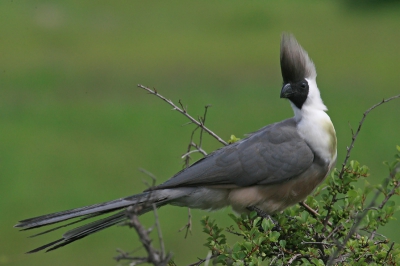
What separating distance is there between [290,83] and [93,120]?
10872 millimetres

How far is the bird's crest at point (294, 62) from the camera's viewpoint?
17.3ft

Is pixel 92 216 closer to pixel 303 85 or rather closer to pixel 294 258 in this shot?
pixel 294 258

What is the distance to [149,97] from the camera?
57.3 feet

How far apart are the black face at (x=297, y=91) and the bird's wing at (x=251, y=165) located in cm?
32

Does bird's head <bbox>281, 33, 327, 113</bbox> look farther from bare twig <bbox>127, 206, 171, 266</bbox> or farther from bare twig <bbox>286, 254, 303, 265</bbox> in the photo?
bare twig <bbox>127, 206, 171, 266</bbox>

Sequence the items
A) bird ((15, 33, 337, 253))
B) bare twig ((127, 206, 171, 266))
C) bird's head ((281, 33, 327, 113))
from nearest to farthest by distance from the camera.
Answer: bare twig ((127, 206, 171, 266)) → bird ((15, 33, 337, 253)) → bird's head ((281, 33, 327, 113))

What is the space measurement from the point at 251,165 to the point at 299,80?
0.71 meters

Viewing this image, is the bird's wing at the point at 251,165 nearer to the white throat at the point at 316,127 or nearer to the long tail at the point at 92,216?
the white throat at the point at 316,127

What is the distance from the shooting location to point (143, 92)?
57.3ft

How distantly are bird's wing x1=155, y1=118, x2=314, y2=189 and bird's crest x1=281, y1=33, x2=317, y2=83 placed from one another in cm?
47

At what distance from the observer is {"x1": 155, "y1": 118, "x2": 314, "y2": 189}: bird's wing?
5215 mm

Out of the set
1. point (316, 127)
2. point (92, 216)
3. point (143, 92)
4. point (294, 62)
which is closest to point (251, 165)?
point (316, 127)

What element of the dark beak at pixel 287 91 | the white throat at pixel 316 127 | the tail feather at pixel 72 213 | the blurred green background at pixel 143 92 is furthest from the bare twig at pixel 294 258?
the blurred green background at pixel 143 92

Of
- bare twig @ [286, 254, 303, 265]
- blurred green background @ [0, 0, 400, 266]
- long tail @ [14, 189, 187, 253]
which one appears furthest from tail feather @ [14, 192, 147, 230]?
blurred green background @ [0, 0, 400, 266]
